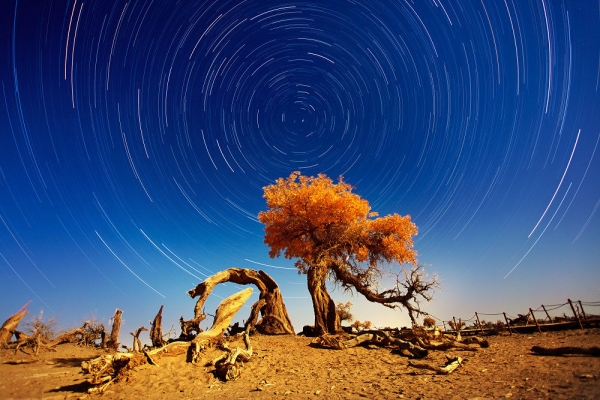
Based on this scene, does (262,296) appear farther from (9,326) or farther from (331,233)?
(9,326)

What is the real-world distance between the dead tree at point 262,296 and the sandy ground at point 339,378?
2.90 m

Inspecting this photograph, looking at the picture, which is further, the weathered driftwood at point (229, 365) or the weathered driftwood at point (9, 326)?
the weathered driftwood at point (9, 326)

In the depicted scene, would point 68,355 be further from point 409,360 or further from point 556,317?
point 556,317

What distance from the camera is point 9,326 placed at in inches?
888

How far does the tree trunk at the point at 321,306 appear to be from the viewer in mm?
18438

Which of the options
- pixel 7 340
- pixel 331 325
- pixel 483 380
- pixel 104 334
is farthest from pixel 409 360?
pixel 7 340

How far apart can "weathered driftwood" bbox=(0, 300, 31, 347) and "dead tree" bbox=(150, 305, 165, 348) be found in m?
16.1

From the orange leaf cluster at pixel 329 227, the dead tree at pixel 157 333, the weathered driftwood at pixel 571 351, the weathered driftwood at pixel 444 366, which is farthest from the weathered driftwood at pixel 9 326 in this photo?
the weathered driftwood at pixel 571 351

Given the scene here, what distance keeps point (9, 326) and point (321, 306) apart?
25.7 m

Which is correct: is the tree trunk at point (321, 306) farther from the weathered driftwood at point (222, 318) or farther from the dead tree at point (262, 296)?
the weathered driftwood at point (222, 318)

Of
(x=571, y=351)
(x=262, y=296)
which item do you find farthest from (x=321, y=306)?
(x=571, y=351)

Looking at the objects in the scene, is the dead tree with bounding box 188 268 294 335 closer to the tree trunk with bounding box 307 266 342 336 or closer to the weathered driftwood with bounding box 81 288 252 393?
the tree trunk with bounding box 307 266 342 336

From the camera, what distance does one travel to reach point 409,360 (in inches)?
447

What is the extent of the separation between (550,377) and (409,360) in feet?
15.2
